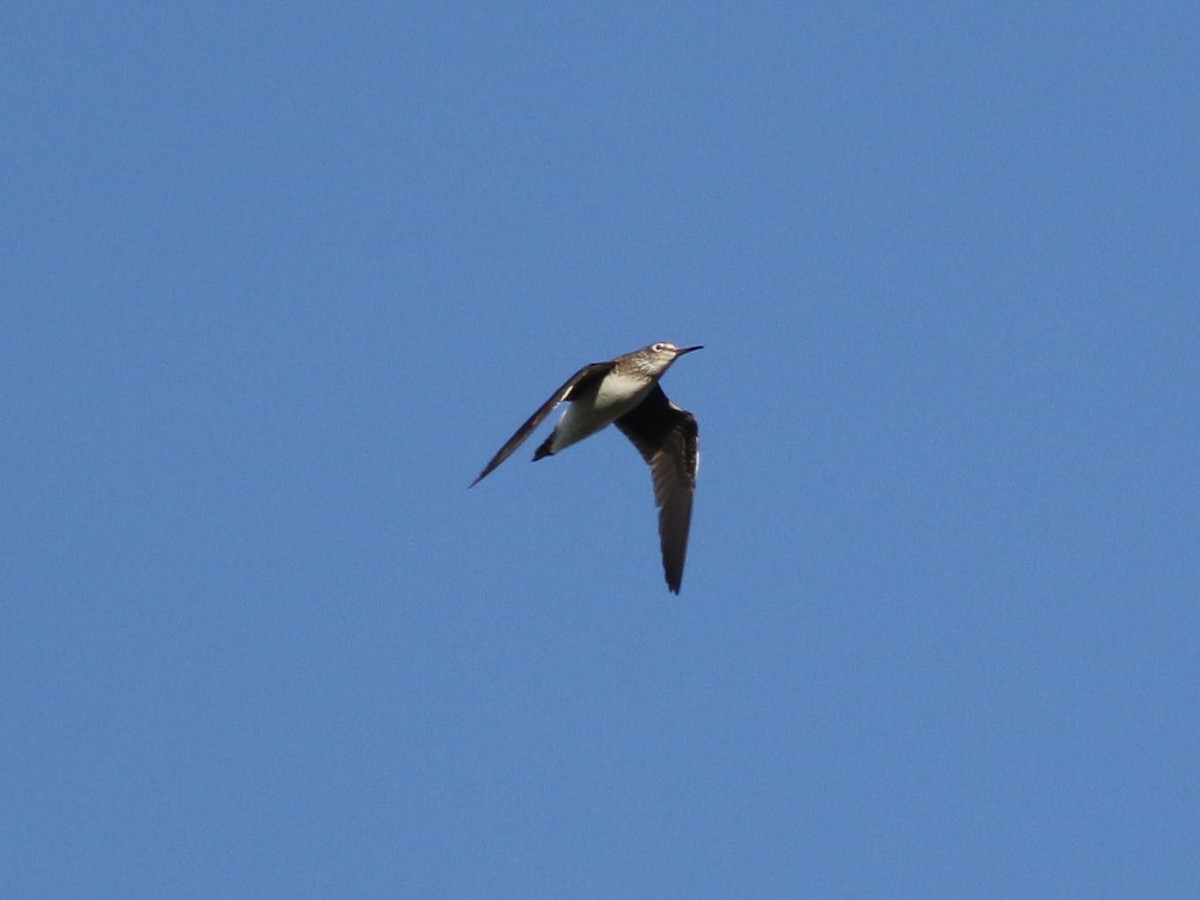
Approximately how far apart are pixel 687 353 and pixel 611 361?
3.64 feet

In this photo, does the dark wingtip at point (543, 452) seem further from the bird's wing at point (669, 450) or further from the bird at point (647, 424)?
the bird's wing at point (669, 450)

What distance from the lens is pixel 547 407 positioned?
726 inches

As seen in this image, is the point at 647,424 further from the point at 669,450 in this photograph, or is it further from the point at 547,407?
the point at 547,407

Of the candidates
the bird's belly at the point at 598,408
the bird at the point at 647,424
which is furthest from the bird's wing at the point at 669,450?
the bird's belly at the point at 598,408

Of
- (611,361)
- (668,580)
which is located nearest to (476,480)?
(611,361)

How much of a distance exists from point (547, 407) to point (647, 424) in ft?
13.3

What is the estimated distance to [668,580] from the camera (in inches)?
851

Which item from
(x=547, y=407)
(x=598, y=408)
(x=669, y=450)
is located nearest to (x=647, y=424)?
(x=669, y=450)

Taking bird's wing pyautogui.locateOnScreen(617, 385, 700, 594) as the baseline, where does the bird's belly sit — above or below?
above

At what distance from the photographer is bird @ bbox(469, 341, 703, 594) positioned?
66.2 feet

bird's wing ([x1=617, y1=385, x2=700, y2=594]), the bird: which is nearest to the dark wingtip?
the bird

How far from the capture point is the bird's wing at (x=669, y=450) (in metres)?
22.2

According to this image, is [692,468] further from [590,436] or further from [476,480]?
[476,480]

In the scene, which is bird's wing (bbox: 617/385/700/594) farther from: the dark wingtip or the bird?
the dark wingtip
